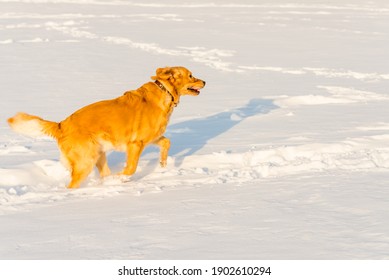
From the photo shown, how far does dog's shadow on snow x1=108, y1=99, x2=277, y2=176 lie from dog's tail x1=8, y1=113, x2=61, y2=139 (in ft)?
3.16

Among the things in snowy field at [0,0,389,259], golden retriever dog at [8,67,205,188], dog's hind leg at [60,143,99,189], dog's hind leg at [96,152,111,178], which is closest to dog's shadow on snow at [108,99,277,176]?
snowy field at [0,0,389,259]

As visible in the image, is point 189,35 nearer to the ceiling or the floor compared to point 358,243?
nearer to the ceiling

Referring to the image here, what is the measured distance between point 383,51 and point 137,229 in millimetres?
12901

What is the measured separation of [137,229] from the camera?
4.36 meters

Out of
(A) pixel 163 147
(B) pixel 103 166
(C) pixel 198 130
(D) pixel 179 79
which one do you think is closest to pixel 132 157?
(B) pixel 103 166

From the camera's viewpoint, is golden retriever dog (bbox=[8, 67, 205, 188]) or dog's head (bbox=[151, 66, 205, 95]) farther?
dog's head (bbox=[151, 66, 205, 95])

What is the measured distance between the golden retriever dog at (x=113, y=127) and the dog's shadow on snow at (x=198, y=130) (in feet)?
1.35

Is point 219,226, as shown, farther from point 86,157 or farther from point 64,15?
point 64,15

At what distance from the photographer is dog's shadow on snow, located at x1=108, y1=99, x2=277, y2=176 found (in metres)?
7.06

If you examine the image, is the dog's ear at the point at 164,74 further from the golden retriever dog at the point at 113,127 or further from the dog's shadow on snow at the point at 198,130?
the dog's shadow on snow at the point at 198,130

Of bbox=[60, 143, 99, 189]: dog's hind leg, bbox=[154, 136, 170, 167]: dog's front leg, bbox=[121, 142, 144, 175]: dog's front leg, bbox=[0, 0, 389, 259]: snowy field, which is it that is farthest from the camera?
bbox=[154, 136, 170, 167]: dog's front leg

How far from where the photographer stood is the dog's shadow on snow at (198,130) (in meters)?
7.06

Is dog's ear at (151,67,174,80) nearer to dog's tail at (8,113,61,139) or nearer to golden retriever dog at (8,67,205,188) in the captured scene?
golden retriever dog at (8,67,205,188)

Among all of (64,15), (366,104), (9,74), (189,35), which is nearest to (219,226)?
(366,104)
